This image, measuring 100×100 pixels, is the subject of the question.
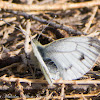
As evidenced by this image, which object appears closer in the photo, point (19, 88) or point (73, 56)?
point (19, 88)

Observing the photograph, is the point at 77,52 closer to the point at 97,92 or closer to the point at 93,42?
the point at 93,42

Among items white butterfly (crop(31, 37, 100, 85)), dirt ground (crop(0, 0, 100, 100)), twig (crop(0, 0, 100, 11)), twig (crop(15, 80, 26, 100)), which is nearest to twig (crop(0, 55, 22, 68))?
dirt ground (crop(0, 0, 100, 100))

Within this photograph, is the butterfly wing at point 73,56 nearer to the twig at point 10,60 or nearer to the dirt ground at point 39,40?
the dirt ground at point 39,40

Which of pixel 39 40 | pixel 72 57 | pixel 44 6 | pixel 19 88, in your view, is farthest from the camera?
pixel 44 6

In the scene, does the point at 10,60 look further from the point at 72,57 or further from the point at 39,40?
the point at 72,57

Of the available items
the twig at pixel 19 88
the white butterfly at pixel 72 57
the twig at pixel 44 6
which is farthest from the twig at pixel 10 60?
the twig at pixel 44 6

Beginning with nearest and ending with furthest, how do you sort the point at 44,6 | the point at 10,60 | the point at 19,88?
the point at 19,88 < the point at 10,60 < the point at 44,6

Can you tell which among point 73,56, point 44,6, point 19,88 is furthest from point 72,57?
point 44,6

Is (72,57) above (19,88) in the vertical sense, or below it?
above
